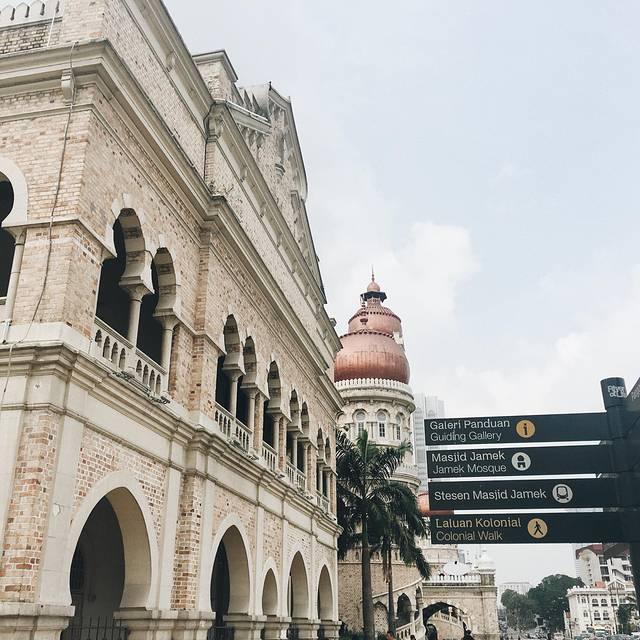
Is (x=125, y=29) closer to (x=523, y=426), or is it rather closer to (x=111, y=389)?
(x=111, y=389)

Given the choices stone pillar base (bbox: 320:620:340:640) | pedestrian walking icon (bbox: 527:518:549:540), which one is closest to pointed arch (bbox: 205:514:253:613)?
pedestrian walking icon (bbox: 527:518:549:540)

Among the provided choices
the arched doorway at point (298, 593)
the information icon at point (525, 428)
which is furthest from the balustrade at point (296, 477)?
the information icon at point (525, 428)

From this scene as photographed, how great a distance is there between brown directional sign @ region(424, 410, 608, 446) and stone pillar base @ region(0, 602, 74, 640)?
6.93m

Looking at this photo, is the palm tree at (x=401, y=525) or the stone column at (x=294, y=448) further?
the palm tree at (x=401, y=525)

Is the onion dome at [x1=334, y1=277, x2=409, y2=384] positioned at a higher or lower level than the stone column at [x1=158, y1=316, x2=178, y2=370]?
higher

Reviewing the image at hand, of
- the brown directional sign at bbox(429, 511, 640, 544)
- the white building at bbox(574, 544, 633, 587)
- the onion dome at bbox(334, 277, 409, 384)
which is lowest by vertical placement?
the brown directional sign at bbox(429, 511, 640, 544)

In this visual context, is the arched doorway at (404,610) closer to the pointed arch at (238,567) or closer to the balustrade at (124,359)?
the pointed arch at (238,567)

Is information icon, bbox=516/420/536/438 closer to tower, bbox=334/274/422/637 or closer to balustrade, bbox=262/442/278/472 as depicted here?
balustrade, bbox=262/442/278/472

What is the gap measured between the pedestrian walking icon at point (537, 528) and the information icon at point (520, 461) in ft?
2.85

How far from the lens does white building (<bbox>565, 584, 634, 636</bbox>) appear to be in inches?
4437

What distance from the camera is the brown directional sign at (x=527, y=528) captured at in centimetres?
1184

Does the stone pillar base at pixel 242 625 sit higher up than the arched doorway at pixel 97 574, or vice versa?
the arched doorway at pixel 97 574

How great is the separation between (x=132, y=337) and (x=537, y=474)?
7.04 metres

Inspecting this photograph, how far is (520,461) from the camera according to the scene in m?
12.5
